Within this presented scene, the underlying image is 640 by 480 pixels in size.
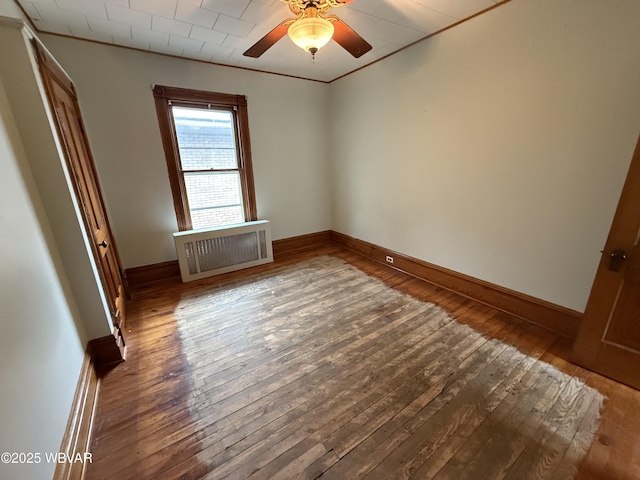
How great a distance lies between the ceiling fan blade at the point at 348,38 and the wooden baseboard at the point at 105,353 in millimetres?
2674

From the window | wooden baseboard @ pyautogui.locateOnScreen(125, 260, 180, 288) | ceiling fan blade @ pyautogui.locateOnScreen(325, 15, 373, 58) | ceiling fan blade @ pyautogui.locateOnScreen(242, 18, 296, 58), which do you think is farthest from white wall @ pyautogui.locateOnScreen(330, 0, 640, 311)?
wooden baseboard @ pyautogui.locateOnScreen(125, 260, 180, 288)

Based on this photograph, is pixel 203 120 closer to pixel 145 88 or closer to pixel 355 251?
pixel 145 88

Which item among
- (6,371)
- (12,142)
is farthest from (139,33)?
(6,371)

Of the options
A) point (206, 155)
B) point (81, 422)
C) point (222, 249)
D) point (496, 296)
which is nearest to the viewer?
point (81, 422)

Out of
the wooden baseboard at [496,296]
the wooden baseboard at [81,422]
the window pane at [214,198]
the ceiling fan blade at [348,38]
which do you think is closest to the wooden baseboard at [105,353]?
the wooden baseboard at [81,422]

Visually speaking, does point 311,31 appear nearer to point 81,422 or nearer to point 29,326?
point 29,326

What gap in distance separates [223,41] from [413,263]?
3.12 m

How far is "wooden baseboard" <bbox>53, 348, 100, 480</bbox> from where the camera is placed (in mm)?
1157

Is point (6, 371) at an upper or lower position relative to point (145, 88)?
lower

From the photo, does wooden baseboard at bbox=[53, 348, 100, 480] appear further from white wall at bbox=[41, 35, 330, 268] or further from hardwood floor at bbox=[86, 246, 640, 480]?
white wall at bbox=[41, 35, 330, 268]

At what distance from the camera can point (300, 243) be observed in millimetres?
4254

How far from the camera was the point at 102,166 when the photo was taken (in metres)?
2.72

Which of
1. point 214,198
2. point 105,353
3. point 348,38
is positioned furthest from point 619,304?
point 214,198

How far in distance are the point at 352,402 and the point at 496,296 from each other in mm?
1798
